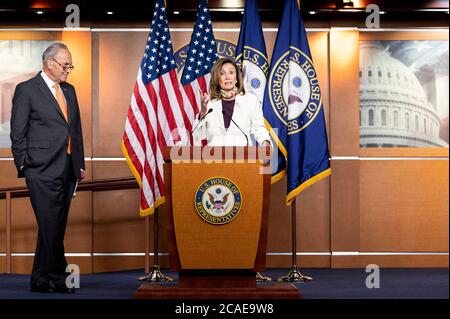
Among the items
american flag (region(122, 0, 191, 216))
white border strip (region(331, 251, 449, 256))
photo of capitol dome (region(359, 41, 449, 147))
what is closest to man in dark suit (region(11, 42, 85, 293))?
american flag (region(122, 0, 191, 216))

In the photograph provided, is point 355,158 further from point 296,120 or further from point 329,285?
point 329,285

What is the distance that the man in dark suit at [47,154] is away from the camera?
6.78m

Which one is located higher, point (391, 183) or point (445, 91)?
point (445, 91)

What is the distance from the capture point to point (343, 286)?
7344mm

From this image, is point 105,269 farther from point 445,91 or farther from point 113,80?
point 445,91

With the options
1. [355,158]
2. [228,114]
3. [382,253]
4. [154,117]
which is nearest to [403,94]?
[355,158]

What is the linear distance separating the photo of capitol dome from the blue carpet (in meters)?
1.45

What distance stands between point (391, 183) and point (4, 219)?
164 inches

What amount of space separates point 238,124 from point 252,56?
1420 mm

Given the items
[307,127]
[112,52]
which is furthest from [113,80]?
[307,127]

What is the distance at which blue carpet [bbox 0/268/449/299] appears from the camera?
261 inches

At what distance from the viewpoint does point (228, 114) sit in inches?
267
